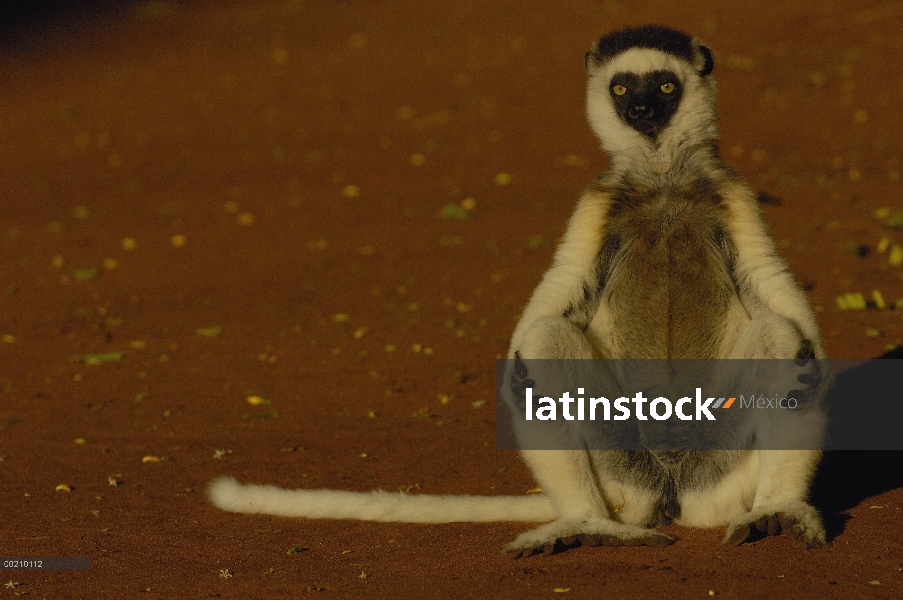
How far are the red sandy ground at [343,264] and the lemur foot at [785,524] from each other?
0.07 m

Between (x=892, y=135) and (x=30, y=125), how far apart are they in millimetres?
14246

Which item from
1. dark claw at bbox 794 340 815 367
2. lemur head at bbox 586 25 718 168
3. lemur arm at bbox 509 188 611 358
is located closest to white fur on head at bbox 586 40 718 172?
lemur head at bbox 586 25 718 168

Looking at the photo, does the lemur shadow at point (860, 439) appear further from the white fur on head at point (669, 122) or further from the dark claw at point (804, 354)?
the white fur on head at point (669, 122)

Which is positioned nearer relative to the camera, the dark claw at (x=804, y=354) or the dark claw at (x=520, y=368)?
the dark claw at (x=804, y=354)

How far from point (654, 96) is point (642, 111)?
12 centimetres

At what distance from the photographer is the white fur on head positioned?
4973 millimetres

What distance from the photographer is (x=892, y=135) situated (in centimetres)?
1455

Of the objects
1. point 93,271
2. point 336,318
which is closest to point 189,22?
point 93,271

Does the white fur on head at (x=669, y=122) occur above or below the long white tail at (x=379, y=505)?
above

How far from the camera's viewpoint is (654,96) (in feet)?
16.4

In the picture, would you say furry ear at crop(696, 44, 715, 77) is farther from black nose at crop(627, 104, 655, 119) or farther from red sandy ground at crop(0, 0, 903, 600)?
red sandy ground at crop(0, 0, 903, 600)
